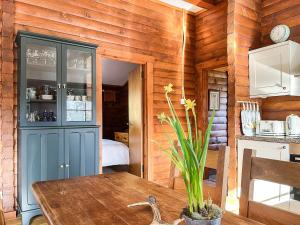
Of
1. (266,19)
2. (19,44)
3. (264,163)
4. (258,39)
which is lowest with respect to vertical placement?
(264,163)

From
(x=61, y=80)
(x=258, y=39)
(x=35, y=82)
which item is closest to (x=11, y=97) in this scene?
(x=35, y=82)

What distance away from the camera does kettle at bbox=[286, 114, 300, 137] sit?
2.99m

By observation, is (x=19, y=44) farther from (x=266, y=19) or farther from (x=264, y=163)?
(x=266, y=19)

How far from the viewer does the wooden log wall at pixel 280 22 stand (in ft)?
10.7

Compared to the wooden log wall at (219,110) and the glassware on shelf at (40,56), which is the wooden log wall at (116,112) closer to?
the wooden log wall at (219,110)

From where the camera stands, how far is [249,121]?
336 cm

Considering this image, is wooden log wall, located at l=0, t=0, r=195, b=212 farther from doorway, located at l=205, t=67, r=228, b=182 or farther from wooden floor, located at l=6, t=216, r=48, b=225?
doorway, located at l=205, t=67, r=228, b=182

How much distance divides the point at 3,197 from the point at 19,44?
5.71 feet

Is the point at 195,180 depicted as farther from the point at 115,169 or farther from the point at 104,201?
the point at 115,169

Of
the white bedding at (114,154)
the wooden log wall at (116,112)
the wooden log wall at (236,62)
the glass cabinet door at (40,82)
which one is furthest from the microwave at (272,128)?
the wooden log wall at (116,112)

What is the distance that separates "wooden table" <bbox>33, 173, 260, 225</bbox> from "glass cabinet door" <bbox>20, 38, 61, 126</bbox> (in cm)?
147

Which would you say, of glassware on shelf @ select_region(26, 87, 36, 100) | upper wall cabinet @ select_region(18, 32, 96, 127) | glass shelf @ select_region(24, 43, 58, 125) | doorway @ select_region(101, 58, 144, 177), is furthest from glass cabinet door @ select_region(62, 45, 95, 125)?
doorway @ select_region(101, 58, 144, 177)

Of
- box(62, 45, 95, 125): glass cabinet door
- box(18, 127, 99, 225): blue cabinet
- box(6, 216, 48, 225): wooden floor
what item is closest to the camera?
box(18, 127, 99, 225): blue cabinet

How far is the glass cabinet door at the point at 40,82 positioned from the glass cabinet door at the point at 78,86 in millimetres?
96
